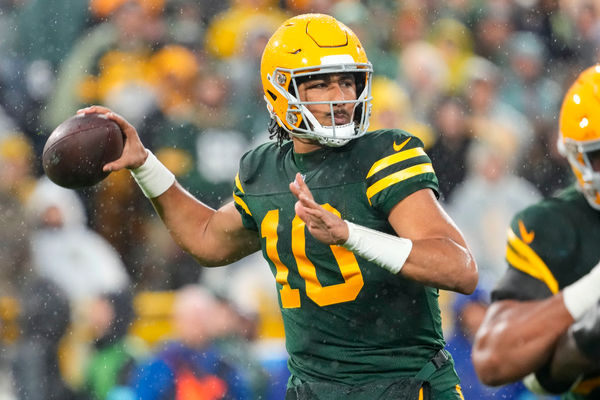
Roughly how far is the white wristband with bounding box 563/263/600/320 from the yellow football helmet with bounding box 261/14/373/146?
1.00 metres

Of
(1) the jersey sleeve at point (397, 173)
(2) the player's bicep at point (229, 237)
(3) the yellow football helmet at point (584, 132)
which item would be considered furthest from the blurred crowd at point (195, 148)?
(3) the yellow football helmet at point (584, 132)

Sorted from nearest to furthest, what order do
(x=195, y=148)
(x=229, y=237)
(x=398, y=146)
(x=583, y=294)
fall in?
(x=583, y=294) < (x=398, y=146) < (x=229, y=237) < (x=195, y=148)

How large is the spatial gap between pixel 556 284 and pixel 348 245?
0.60 metres

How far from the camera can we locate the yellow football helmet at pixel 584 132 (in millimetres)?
1894

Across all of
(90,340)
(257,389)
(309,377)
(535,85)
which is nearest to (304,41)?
(309,377)

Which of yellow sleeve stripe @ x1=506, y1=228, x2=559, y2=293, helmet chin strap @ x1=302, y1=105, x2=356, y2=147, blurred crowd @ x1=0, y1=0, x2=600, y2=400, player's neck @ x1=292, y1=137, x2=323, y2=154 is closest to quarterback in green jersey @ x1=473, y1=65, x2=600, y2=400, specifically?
yellow sleeve stripe @ x1=506, y1=228, x2=559, y2=293

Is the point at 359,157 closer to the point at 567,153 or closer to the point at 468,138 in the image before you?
the point at 567,153

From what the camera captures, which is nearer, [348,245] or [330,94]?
[348,245]

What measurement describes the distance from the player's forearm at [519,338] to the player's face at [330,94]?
0.98m

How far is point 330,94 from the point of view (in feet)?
9.11

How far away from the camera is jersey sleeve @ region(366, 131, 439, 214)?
2.54 meters

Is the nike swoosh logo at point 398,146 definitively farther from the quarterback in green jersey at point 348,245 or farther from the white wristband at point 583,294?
the white wristband at point 583,294

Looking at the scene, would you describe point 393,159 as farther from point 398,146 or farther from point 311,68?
point 311,68

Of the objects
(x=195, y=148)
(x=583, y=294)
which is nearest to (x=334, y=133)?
(x=583, y=294)
